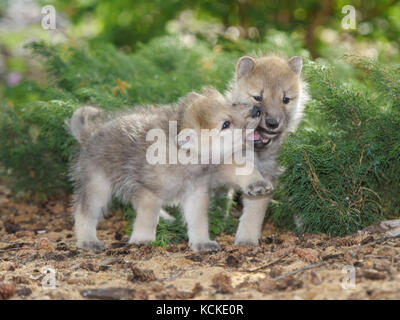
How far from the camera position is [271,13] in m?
8.01

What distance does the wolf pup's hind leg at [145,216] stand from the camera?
3957 millimetres

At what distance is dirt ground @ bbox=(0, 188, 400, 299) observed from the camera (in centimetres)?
276

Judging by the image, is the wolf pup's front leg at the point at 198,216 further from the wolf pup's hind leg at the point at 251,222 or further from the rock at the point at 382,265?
the rock at the point at 382,265

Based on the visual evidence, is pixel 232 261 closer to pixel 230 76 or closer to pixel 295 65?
pixel 295 65

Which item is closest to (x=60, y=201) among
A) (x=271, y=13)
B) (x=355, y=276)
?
(x=355, y=276)

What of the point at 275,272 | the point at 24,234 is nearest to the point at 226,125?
the point at 275,272

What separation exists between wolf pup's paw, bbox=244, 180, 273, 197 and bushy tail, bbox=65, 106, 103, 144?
1.48 m

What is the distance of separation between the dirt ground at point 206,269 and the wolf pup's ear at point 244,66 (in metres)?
1.43

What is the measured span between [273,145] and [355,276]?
1661 mm

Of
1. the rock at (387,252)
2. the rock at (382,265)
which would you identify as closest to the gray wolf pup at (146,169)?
the rock at (387,252)

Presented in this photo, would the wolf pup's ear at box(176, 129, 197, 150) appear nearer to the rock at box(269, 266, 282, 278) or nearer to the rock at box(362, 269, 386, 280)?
the rock at box(269, 266, 282, 278)

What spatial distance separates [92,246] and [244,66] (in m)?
1.98

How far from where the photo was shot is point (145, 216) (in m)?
3.98

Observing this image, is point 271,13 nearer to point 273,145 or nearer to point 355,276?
point 273,145
